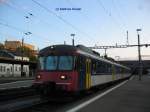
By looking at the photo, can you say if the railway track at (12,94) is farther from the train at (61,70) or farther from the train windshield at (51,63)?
the train windshield at (51,63)

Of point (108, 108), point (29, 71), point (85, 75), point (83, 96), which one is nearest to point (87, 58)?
point (85, 75)

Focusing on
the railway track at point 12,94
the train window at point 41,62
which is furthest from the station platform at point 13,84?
the train window at point 41,62

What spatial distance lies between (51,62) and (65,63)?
0.78 meters

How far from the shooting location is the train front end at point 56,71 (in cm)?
1673

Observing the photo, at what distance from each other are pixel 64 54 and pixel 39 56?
1546 mm

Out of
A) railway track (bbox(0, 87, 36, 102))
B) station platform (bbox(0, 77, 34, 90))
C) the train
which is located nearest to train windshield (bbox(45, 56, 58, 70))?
the train

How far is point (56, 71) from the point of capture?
56.8ft

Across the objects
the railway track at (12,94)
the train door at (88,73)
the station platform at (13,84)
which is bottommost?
the railway track at (12,94)

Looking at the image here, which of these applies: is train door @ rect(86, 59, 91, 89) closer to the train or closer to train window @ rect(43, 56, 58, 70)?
the train

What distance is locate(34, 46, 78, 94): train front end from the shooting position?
16.7 metres

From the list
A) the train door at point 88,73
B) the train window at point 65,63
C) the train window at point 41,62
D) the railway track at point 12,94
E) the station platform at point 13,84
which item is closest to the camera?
the train window at point 65,63

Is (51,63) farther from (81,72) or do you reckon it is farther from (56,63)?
(81,72)

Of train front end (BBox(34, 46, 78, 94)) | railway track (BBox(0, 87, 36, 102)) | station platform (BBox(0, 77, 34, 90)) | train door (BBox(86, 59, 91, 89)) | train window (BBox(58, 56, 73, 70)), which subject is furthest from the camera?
station platform (BBox(0, 77, 34, 90))

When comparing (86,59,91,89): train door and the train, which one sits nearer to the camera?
the train
